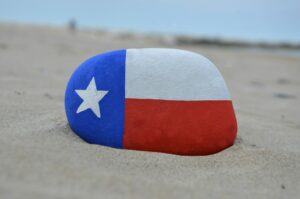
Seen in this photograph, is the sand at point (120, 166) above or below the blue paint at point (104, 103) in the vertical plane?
below

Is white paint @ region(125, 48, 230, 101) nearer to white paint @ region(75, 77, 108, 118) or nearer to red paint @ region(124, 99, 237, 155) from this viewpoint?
red paint @ region(124, 99, 237, 155)

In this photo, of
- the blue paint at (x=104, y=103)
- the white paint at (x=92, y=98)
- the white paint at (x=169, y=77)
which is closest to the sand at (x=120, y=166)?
the blue paint at (x=104, y=103)

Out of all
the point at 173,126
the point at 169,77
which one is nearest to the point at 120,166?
the point at 173,126

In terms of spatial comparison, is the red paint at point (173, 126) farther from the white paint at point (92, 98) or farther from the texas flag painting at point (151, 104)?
the white paint at point (92, 98)

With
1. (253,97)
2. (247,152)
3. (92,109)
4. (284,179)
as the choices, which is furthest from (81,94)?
(253,97)

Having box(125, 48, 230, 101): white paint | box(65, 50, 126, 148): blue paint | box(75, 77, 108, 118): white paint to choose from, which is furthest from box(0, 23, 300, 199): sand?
box(125, 48, 230, 101): white paint

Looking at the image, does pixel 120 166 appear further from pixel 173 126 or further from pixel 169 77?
pixel 169 77

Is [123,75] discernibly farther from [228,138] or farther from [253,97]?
[253,97]
